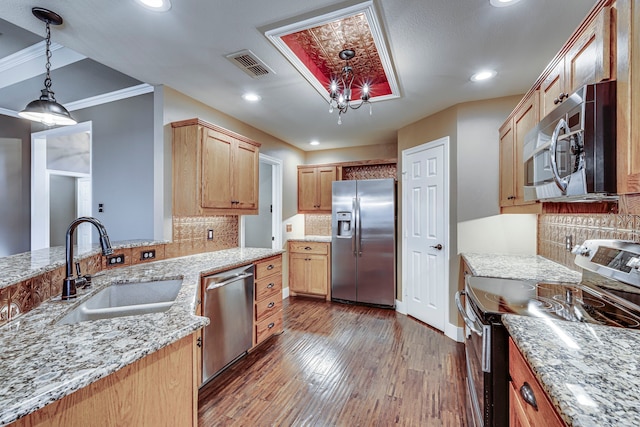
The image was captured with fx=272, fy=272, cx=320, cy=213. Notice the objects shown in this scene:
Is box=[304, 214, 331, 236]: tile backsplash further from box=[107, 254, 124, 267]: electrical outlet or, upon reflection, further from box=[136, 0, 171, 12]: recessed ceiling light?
box=[136, 0, 171, 12]: recessed ceiling light

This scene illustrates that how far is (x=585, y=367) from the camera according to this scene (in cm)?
74

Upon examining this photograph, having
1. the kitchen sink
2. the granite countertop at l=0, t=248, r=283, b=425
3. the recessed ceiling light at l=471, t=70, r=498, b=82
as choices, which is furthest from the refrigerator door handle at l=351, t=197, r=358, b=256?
the granite countertop at l=0, t=248, r=283, b=425

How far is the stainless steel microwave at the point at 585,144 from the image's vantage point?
1021 mm

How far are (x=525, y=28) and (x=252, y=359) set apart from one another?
10.6 feet

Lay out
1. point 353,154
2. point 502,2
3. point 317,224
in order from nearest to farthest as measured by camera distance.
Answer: point 502,2, point 353,154, point 317,224

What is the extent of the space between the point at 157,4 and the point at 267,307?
2.49 m

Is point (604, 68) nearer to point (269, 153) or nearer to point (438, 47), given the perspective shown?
point (438, 47)

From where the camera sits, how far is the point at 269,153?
409cm

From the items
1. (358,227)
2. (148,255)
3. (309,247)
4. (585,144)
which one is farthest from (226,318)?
(585,144)

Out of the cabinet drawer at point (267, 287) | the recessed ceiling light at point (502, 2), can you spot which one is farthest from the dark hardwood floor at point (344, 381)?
the recessed ceiling light at point (502, 2)

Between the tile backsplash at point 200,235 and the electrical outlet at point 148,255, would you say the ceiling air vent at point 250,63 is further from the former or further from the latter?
the electrical outlet at point 148,255

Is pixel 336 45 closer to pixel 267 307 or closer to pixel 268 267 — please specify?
pixel 268 267

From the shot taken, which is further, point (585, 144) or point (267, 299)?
point (267, 299)

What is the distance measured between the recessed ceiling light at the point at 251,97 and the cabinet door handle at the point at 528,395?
9.23 ft
